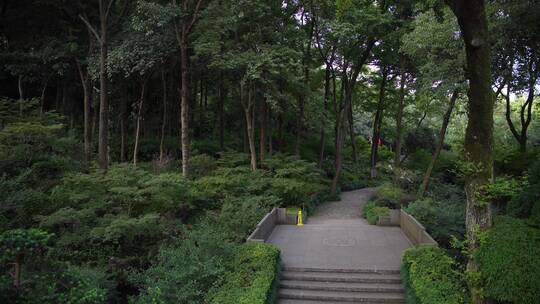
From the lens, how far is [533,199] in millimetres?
10008

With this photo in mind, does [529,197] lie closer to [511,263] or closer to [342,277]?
[511,263]

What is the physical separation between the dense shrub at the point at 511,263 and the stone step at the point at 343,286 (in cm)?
237

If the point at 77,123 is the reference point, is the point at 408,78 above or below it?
above

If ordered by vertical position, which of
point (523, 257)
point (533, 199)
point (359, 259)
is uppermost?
point (533, 199)

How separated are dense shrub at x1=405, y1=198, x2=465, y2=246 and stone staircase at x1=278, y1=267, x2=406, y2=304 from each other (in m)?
3.61

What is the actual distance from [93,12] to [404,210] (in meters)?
16.8

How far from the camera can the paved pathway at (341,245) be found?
10.8 metres

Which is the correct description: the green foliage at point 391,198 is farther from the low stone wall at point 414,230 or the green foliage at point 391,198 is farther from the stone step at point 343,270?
the stone step at point 343,270

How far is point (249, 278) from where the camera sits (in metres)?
9.29

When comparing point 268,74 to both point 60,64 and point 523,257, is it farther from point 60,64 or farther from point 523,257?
point 523,257

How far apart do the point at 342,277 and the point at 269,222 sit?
4770 mm

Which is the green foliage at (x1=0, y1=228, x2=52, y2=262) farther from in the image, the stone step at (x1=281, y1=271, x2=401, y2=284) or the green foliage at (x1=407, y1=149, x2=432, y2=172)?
the green foliage at (x1=407, y1=149, x2=432, y2=172)

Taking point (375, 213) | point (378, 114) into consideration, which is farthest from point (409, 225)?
point (378, 114)

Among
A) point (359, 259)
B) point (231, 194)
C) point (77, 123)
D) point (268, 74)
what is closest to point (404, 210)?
point (359, 259)
